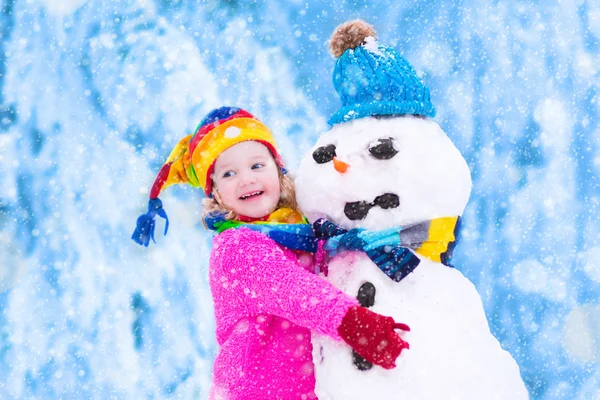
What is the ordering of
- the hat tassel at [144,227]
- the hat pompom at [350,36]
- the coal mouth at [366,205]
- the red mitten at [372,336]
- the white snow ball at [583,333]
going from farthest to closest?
the white snow ball at [583,333], the hat tassel at [144,227], the hat pompom at [350,36], the coal mouth at [366,205], the red mitten at [372,336]

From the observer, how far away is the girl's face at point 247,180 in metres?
1.39

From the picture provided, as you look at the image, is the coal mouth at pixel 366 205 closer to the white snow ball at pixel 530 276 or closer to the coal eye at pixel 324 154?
the coal eye at pixel 324 154

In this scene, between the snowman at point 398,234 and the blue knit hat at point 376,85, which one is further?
the blue knit hat at point 376,85

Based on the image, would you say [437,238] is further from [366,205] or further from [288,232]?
[288,232]

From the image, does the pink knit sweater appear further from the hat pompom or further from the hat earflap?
the hat pompom

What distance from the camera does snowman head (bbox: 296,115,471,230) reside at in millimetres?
1185

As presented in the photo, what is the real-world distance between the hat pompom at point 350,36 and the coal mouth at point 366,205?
0.33 metres

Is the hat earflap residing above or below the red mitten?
above

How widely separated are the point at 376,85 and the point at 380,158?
0.14 metres

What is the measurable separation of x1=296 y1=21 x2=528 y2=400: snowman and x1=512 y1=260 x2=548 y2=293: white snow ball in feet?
3.58

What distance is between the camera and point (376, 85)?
1.25m

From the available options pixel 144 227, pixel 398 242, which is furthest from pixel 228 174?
pixel 398 242

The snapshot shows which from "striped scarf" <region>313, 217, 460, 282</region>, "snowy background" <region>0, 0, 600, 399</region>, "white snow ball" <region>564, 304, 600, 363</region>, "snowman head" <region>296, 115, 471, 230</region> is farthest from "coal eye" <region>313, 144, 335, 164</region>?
"white snow ball" <region>564, 304, 600, 363</region>

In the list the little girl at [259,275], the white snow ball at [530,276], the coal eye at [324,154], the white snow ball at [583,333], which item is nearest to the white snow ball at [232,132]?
the little girl at [259,275]
